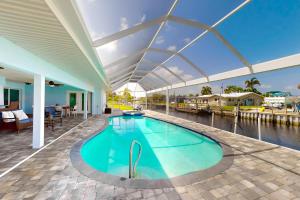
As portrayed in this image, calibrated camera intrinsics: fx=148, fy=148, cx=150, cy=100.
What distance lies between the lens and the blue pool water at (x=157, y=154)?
4.50 metres

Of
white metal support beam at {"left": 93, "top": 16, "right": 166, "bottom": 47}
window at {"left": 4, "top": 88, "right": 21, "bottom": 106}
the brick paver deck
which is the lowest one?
the brick paver deck

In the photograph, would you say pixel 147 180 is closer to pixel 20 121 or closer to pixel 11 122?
pixel 20 121

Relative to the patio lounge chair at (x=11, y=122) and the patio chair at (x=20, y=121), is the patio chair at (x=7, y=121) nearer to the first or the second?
the patio lounge chair at (x=11, y=122)

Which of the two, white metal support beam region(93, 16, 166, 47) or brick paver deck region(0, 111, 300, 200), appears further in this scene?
white metal support beam region(93, 16, 166, 47)

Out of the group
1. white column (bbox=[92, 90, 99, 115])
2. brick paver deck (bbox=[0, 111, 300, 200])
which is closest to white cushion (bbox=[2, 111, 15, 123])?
brick paver deck (bbox=[0, 111, 300, 200])

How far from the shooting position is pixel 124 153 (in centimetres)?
582

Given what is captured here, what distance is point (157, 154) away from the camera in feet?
19.1

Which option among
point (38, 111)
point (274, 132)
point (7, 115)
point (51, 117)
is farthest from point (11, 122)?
point (274, 132)

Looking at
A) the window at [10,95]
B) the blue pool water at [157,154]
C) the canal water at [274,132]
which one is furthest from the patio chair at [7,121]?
the canal water at [274,132]

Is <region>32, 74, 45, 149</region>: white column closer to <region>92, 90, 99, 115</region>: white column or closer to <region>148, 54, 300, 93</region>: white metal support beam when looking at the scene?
<region>148, 54, 300, 93</region>: white metal support beam

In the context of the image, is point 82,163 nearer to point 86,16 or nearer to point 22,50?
point 22,50

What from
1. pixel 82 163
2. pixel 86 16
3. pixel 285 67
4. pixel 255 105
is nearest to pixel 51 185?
pixel 82 163

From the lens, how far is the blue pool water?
4.50m

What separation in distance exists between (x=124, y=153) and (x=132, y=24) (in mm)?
4809
